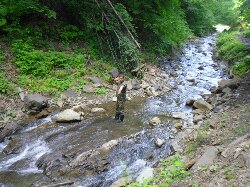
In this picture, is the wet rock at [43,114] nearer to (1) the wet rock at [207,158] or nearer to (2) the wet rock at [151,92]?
(2) the wet rock at [151,92]

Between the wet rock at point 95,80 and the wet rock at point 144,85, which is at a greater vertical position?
the wet rock at point 95,80

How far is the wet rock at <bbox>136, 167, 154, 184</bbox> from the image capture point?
20.9 ft

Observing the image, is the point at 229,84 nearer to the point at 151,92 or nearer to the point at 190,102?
the point at 190,102

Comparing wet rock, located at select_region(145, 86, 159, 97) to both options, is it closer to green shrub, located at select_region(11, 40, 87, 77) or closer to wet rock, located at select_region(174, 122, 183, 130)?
green shrub, located at select_region(11, 40, 87, 77)

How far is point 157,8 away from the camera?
1638 centimetres

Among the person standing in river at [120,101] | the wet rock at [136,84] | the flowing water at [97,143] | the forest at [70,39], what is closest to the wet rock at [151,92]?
the wet rock at [136,84]

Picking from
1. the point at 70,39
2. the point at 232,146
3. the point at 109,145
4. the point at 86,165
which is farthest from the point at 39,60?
the point at 232,146

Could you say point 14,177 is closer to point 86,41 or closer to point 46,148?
point 46,148

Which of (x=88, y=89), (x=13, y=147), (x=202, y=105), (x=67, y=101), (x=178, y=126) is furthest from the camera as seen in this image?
(x=88, y=89)

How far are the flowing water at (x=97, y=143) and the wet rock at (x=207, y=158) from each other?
1.41 m

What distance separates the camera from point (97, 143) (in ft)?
27.1

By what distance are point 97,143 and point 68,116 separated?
184 cm

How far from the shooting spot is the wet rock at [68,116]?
9.52m

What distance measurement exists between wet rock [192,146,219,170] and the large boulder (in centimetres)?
586
